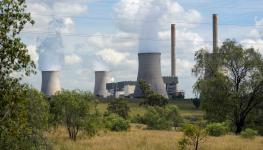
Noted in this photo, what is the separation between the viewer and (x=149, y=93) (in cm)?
9112

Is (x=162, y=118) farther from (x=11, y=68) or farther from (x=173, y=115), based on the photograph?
(x=11, y=68)

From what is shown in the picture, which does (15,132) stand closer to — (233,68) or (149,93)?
(233,68)

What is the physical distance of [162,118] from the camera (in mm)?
53062

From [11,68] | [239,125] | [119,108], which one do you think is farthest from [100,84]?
[11,68]

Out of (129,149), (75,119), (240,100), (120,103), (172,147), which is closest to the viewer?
(129,149)

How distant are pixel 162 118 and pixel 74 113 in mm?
20285

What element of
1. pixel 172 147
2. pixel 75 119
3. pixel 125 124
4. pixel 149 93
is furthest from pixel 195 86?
pixel 149 93

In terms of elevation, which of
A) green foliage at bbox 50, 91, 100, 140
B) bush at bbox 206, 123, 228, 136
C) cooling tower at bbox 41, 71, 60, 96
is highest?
cooling tower at bbox 41, 71, 60, 96

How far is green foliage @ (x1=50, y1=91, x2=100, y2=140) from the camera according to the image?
33656 millimetres

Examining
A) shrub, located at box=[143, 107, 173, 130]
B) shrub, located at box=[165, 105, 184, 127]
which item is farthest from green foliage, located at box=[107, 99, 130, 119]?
shrub, located at box=[143, 107, 173, 130]

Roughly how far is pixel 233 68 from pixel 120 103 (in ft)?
100

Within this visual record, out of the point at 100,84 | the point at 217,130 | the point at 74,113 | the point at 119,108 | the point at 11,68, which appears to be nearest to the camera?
the point at 11,68

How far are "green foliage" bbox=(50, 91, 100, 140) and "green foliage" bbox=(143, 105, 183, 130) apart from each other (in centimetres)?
1759

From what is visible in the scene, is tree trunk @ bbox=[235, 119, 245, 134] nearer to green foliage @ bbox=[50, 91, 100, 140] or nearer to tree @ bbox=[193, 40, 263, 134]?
tree @ bbox=[193, 40, 263, 134]
